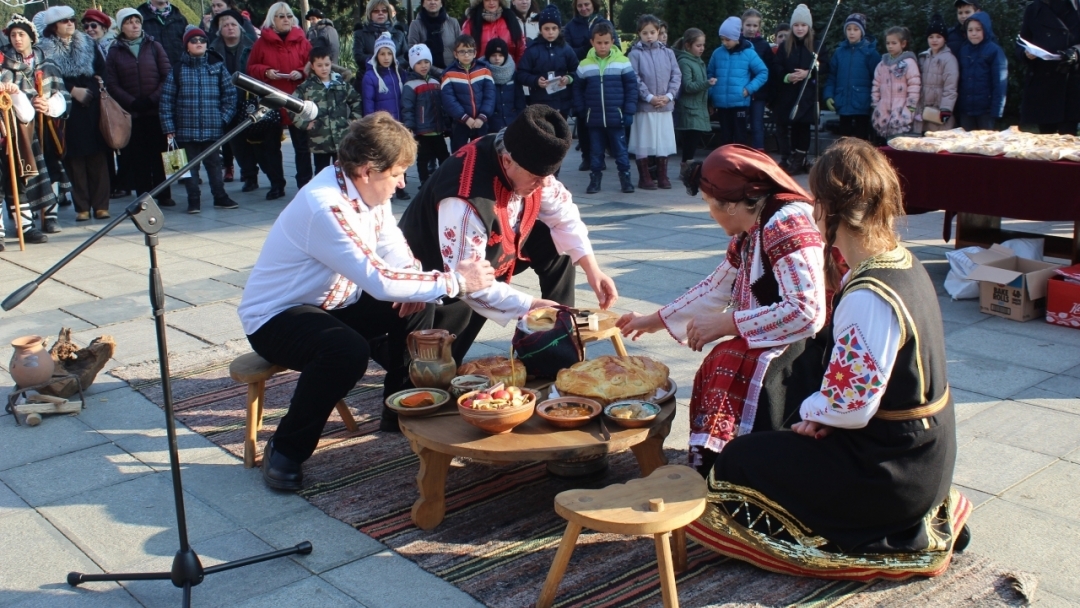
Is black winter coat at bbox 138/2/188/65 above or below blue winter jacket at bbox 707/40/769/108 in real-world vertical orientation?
above

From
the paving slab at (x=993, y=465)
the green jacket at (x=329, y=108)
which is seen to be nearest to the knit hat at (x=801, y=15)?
the green jacket at (x=329, y=108)

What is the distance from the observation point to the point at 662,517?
286 centimetres

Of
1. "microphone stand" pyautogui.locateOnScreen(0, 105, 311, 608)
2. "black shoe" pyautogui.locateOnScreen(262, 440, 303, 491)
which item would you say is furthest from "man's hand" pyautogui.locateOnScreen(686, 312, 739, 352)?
"black shoe" pyautogui.locateOnScreen(262, 440, 303, 491)

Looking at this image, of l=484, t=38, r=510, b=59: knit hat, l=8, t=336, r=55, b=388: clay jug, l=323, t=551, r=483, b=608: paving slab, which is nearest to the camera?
l=323, t=551, r=483, b=608: paving slab

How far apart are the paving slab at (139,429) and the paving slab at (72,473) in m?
0.07

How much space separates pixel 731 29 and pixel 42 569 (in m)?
9.36

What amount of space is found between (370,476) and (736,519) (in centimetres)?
157

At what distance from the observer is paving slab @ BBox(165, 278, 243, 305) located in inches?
274

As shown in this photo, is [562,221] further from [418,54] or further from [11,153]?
[418,54]

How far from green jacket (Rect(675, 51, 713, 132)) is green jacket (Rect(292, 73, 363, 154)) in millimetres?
3567

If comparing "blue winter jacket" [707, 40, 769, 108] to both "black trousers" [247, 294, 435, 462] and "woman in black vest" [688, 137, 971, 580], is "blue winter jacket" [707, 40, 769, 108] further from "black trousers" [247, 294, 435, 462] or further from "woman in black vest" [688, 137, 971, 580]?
"woman in black vest" [688, 137, 971, 580]

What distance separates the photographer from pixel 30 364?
4.87 meters

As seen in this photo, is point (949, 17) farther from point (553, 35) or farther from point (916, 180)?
point (916, 180)

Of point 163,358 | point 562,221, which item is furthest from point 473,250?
point 163,358
